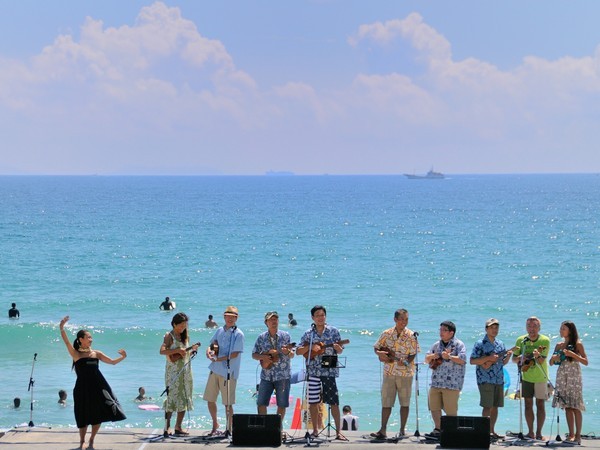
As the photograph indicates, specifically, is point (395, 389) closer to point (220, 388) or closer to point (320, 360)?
point (320, 360)

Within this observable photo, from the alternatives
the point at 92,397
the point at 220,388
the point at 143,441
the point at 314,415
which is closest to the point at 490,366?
the point at 314,415

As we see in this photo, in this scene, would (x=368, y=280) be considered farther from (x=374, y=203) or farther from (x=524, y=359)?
(x=374, y=203)

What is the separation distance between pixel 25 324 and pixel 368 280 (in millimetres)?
22400

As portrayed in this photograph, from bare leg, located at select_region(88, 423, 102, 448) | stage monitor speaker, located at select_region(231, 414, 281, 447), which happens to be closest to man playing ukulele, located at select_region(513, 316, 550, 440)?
stage monitor speaker, located at select_region(231, 414, 281, 447)

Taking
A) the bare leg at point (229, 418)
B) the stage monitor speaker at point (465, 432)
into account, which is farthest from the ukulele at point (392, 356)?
the bare leg at point (229, 418)

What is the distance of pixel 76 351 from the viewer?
12156 millimetres

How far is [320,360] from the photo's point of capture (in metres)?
13.1

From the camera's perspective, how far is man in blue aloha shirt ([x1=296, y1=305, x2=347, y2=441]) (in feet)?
42.7

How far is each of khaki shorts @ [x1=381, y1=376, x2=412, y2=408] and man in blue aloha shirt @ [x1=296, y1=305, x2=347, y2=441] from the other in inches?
26.2

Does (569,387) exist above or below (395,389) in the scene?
above

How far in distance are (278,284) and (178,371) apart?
37.7 meters

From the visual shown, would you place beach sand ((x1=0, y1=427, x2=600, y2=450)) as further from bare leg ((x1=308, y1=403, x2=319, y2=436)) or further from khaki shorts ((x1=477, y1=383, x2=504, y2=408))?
khaki shorts ((x1=477, y1=383, x2=504, y2=408))

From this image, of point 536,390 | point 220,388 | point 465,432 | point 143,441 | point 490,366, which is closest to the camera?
point 465,432

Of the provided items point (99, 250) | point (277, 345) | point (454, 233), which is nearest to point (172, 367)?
point (277, 345)
